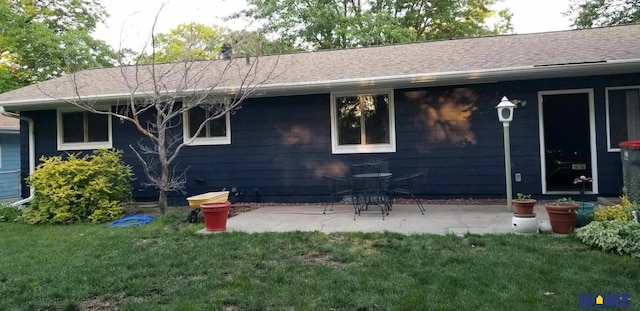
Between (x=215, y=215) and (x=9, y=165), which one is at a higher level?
(x=9, y=165)

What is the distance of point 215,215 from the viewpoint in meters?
5.70

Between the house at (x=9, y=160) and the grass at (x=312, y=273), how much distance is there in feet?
31.0

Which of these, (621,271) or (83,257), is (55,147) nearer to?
(83,257)

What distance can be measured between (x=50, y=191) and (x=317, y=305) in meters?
6.05

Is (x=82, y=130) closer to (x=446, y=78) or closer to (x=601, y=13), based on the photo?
(x=446, y=78)

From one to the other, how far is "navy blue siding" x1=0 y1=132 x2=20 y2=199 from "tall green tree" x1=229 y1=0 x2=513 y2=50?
10.4 m

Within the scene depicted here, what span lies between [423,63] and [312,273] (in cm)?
548

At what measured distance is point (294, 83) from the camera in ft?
25.6

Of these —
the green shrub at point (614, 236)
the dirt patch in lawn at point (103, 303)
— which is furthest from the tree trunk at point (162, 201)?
the green shrub at point (614, 236)

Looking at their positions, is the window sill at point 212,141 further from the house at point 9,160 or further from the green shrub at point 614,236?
the house at point 9,160

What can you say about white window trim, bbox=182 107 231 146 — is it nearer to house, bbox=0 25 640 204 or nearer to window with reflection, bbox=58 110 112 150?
house, bbox=0 25 640 204

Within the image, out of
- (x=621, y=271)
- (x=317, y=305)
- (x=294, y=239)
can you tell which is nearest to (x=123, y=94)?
(x=294, y=239)

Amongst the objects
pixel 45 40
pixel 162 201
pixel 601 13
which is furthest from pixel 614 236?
pixel 45 40

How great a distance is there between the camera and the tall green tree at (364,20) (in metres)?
17.9
